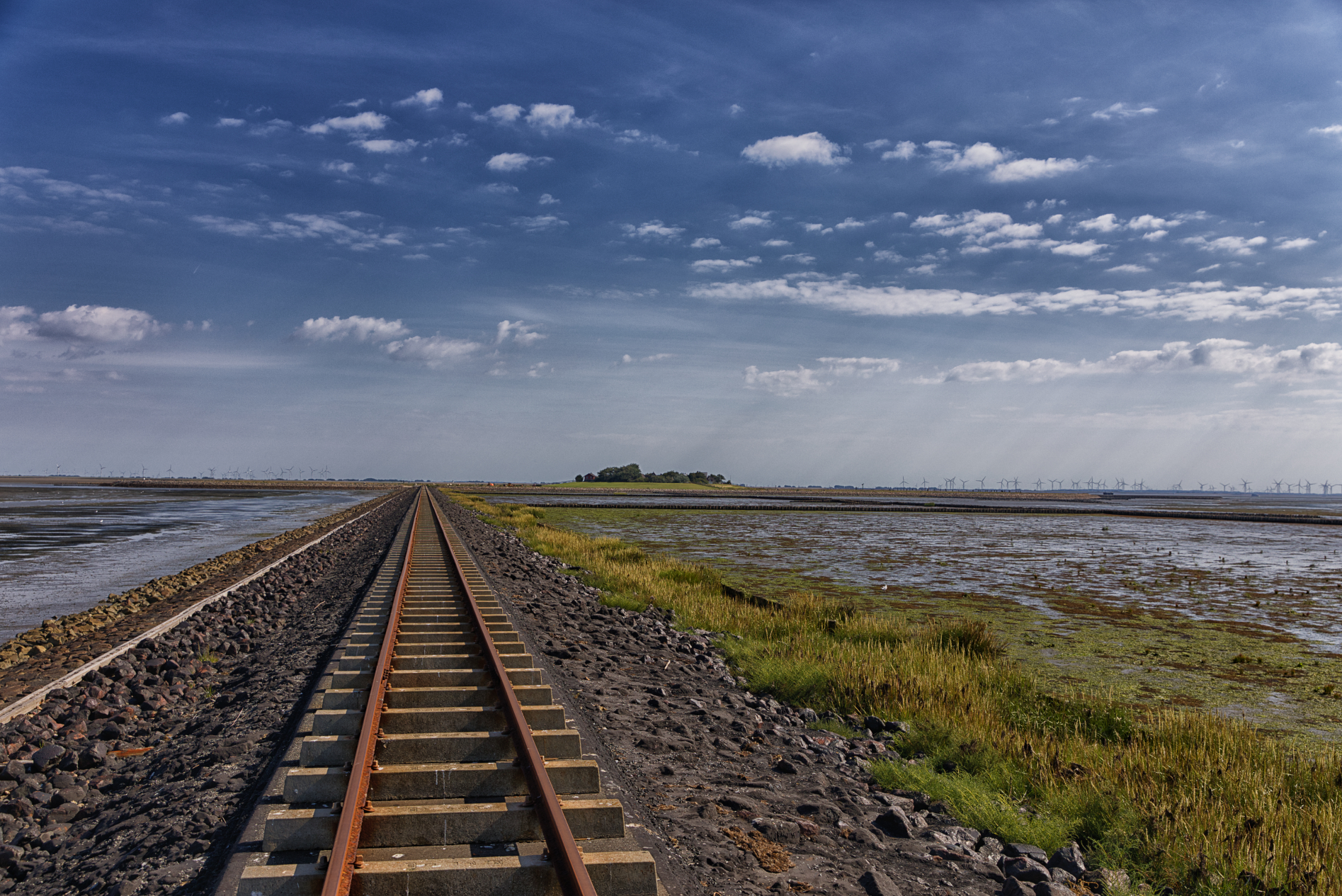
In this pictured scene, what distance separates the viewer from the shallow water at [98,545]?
60.7ft

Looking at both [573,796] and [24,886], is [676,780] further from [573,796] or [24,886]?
[24,886]

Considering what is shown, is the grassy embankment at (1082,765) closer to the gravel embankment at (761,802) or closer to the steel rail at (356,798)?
the gravel embankment at (761,802)

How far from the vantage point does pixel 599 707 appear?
779 centimetres

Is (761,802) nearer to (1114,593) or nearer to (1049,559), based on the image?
(1114,593)

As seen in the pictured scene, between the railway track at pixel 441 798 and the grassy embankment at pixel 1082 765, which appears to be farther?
the grassy embankment at pixel 1082 765

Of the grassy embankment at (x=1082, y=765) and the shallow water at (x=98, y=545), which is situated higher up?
the grassy embankment at (x=1082, y=765)

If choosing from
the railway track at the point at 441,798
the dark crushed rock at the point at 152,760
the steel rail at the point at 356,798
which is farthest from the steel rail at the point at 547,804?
the dark crushed rock at the point at 152,760

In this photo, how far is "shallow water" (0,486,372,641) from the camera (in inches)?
729

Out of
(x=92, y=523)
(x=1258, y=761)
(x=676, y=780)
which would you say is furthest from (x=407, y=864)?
(x=92, y=523)

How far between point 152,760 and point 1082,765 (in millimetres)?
8429

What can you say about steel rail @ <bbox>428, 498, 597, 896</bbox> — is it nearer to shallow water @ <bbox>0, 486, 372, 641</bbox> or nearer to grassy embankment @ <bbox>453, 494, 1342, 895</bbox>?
grassy embankment @ <bbox>453, 494, 1342, 895</bbox>

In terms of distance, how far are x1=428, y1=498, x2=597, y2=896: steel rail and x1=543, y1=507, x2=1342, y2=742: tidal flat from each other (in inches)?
329

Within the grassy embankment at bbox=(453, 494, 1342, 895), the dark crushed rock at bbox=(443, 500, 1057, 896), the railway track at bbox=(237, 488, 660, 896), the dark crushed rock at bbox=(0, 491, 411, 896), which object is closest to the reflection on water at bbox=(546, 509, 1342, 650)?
the grassy embankment at bbox=(453, 494, 1342, 895)

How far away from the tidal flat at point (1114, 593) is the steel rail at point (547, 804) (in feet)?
27.4
